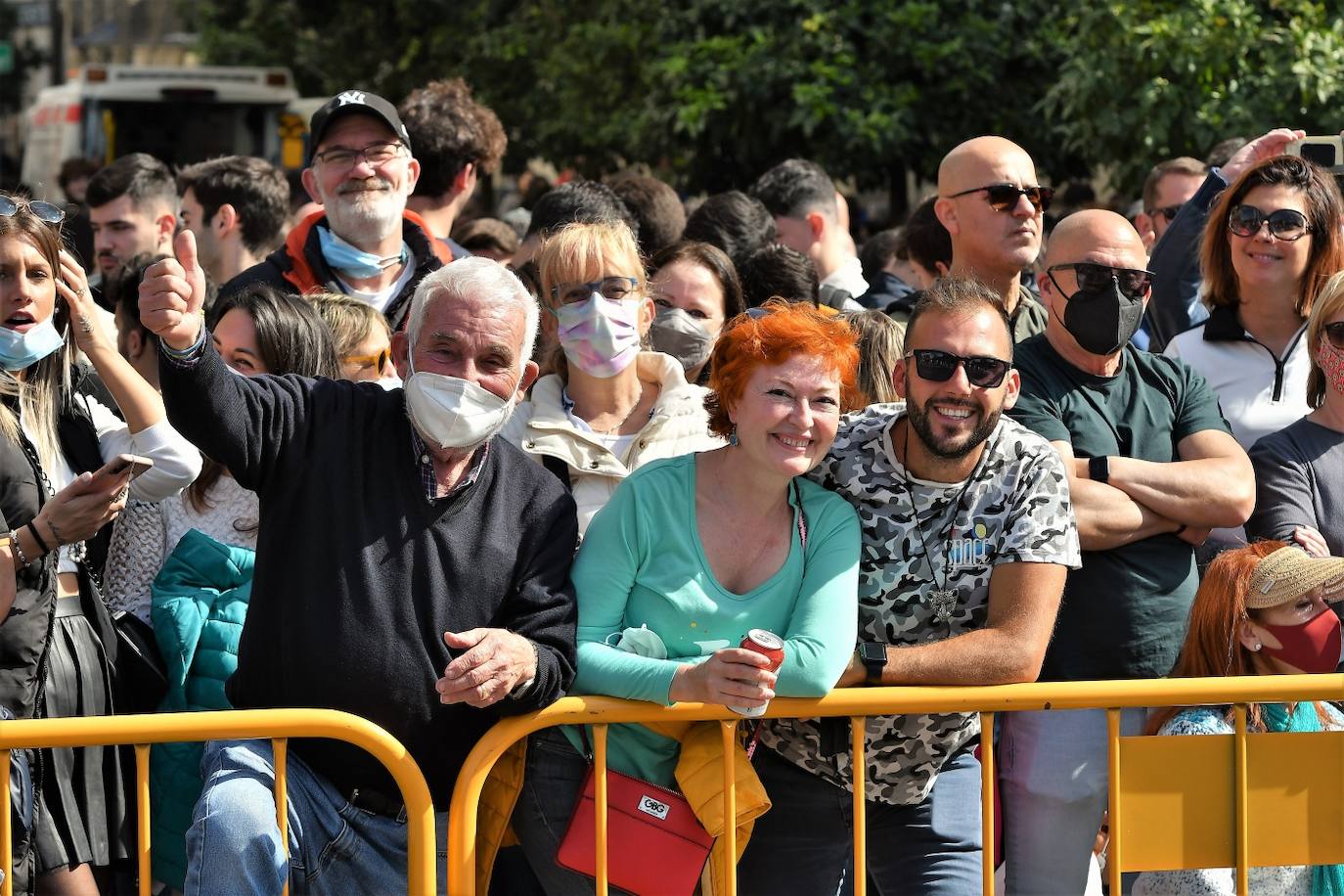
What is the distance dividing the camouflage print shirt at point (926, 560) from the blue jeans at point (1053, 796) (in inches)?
10.6

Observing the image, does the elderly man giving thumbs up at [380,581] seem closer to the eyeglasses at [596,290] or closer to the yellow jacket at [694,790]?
the yellow jacket at [694,790]

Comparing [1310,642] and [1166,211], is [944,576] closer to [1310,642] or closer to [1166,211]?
[1310,642]

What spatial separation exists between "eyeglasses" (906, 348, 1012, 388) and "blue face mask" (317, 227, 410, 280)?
253 centimetres

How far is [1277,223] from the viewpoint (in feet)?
16.8

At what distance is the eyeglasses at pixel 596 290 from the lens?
179 inches

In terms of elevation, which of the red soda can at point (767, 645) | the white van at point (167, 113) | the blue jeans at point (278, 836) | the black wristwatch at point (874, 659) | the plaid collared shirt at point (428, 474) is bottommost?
the blue jeans at point (278, 836)

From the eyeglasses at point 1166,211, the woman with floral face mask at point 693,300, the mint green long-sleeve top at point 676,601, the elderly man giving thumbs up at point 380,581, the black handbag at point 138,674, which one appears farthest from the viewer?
the eyeglasses at point 1166,211

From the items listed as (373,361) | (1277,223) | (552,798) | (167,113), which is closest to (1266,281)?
(1277,223)

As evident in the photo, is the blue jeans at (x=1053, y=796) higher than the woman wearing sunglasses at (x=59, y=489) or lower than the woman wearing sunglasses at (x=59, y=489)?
lower

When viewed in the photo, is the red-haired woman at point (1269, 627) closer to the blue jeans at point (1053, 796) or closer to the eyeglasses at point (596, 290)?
the blue jeans at point (1053, 796)

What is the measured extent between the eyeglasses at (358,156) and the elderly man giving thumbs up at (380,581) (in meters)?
2.05

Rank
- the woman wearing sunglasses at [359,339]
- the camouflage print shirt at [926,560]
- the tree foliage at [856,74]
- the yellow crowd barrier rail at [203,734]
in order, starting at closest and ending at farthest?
the yellow crowd barrier rail at [203,734]
the camouflage print shirt at [926,560]
the woman wearing sunglasses at [359,339]
the tree foliage at [856,74]

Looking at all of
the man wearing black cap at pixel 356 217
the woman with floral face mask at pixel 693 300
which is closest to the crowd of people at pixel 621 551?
the woman with floral face mask at pixel 693 300

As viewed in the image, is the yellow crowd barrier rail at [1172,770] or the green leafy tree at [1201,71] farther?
the green leafy tree at [1201,71]
